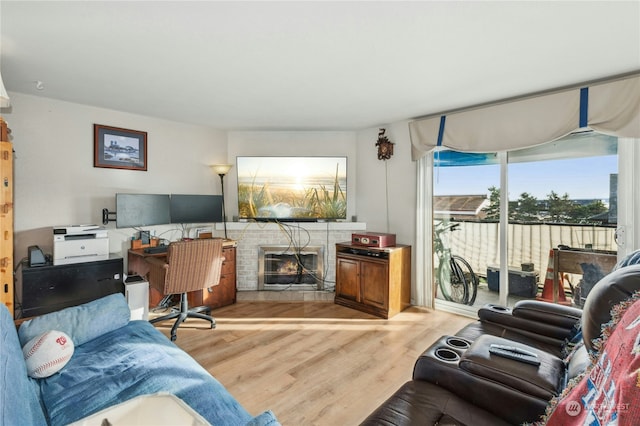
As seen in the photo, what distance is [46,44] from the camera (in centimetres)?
200

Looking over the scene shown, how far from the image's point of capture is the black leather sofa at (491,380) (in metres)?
1.06

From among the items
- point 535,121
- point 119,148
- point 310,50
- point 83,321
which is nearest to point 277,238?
point 119,148

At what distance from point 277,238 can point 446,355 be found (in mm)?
3034

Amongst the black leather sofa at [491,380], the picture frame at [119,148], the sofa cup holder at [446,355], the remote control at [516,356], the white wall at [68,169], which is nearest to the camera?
the black leather sofa at [491,380]

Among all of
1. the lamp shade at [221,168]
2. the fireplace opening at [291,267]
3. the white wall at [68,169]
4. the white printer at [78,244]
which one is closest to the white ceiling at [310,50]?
the white wall at [68,169]

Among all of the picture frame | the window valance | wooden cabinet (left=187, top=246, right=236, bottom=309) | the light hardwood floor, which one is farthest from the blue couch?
the window valance

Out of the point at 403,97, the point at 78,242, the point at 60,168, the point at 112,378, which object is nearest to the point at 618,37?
the point at 403,97

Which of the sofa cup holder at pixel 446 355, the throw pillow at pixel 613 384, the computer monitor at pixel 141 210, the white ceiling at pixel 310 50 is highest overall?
the white ceiling at pixel 310 50

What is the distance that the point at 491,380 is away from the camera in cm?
123

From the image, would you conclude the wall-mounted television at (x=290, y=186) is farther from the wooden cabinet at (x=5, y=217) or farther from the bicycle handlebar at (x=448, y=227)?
the wooden cabinet at (x=5, y=217)

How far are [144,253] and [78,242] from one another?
22.4 inches

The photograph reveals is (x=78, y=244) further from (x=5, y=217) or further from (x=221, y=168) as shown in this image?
(x=221, y=168)

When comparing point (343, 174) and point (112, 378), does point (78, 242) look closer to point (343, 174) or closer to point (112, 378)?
point (112, 378)

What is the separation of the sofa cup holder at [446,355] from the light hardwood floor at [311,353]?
73 cm
